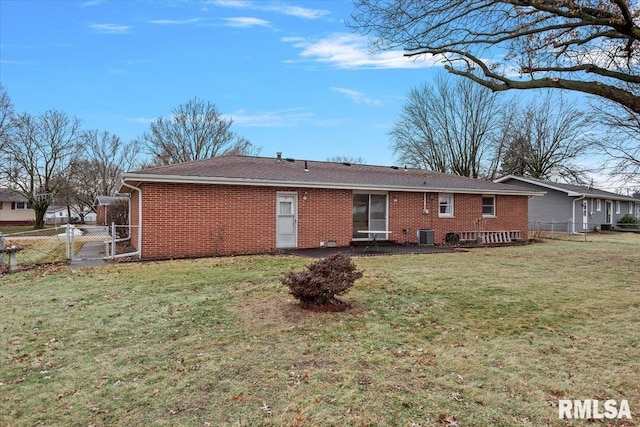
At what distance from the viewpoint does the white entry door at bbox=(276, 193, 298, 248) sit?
14.3 m

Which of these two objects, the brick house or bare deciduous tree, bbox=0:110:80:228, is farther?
bare deciduous tree, bbox=0:110:80:228

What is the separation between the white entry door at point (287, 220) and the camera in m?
14.3

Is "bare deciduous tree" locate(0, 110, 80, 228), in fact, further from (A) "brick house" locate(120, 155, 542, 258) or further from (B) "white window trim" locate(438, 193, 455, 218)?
(B) "white window trim" locate(438, 193, 455, 218)

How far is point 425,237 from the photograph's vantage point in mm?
16875

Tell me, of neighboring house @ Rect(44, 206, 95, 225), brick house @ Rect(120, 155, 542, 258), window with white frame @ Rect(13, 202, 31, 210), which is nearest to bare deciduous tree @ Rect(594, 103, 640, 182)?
brick house @ Rect(120, 155, 542, 258)

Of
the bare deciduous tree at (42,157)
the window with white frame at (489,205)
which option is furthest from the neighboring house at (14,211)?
the window with white frame at (489,205)

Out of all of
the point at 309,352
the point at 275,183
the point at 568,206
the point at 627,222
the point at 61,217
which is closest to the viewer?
the point at 309,352

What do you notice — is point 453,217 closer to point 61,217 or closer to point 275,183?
point 275,183

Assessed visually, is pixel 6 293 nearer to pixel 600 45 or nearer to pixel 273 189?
pixel 273 189

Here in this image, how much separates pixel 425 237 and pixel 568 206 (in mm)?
16947

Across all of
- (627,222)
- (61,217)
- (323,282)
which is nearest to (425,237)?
(323,282)

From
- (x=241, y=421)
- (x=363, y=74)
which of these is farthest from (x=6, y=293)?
(x=363, y=74)

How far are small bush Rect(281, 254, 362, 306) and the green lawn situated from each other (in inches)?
12.3

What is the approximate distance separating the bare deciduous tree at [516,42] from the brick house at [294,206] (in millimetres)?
6370
